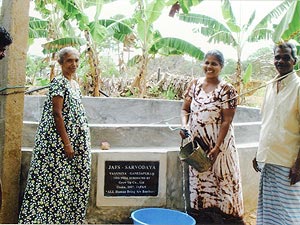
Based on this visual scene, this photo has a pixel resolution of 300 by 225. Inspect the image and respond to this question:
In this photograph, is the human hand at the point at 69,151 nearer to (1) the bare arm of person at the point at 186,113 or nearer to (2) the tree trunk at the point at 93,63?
(1) the bare arm of person at the point at 186,113

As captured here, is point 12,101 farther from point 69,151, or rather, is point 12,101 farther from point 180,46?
point 180,46

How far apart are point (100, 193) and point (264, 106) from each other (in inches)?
76.8

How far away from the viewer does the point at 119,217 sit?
399 cm

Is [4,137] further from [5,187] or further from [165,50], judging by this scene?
[165,50]

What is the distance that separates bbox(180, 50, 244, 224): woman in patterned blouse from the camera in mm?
3605

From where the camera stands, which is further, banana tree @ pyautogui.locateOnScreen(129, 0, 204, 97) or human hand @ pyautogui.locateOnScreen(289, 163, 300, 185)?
banana tree @ pyautogui.locateOnScreen(129, 0, 204, 97)

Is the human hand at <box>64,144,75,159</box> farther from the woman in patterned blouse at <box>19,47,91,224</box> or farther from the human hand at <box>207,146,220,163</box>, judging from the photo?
the human hand at <box>207,146,220,163</box>

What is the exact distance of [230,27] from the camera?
28.9ft

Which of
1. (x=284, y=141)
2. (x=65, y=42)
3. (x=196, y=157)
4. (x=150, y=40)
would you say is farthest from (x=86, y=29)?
(x=284, y=141)

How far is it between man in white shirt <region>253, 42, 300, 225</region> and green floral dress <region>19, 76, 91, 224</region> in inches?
66.4

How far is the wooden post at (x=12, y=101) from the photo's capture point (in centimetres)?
354

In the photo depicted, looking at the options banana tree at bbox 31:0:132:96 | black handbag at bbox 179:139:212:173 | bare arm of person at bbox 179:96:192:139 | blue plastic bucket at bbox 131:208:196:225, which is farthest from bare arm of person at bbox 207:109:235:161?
banana tree at bbox 31:0:132:96

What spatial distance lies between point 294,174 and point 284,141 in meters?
0.27

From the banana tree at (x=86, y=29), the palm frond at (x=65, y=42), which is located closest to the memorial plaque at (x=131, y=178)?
the banana tree at (x=86, y=29)
